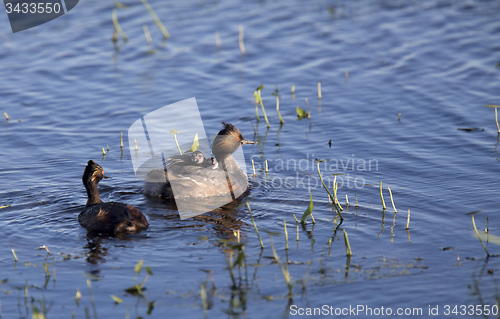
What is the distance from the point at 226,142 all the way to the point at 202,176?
0.76m

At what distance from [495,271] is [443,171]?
3093 mm

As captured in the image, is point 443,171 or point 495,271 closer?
point 495,271

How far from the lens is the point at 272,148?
9836mm

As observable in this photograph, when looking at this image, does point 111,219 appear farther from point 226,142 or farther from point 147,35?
point 147,35

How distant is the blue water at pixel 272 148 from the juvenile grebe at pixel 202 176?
34 centimetres

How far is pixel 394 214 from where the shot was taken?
7277mm

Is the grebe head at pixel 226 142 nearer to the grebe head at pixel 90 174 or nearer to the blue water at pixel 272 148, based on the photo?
the blue water at pixel 272 148

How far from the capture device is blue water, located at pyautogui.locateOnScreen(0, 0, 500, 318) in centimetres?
555

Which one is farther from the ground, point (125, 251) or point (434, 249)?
point (125, 251)

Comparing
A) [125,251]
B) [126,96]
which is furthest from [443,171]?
[126,96]

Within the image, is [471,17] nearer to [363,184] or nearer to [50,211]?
[363,184]

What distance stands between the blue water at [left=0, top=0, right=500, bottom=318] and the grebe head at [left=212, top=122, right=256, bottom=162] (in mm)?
675

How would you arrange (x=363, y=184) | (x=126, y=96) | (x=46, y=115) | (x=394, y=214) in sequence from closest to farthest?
(x=394, y=214) < (x=363, y=184) < (x=46, y=115) < (x=126, y=96)

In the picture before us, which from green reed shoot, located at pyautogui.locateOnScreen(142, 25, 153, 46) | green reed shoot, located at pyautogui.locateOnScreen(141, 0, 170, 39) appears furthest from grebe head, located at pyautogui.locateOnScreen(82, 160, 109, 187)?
green reed shoot, located at pyautogui.locateOnScreen(141, 0, 170, 39)
